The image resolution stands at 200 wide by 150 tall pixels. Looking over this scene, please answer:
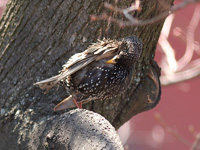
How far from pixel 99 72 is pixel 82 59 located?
24 cm

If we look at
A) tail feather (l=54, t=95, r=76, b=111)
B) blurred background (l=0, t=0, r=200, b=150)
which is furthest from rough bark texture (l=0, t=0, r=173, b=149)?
blurred background (l=0, t=0, r=200, b=150)

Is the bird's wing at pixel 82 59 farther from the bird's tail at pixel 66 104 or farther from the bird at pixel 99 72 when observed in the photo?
the bird's tail at pixel 66 104

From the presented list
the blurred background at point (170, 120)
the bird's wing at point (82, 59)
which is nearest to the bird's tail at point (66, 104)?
the bird's wing at point (82, 59)

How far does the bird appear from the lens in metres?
3.74

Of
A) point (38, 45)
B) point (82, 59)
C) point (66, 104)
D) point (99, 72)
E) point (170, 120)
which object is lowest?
point (170, 120)

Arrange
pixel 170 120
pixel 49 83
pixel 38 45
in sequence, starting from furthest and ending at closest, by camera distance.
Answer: pixel 170 120
pixel 38 45
pixel 49 83

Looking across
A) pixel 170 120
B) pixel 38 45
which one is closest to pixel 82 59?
pixel 38 45

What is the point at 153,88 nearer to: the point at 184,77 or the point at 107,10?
the point at 107,10

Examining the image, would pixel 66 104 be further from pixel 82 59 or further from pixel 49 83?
pixel 82 59

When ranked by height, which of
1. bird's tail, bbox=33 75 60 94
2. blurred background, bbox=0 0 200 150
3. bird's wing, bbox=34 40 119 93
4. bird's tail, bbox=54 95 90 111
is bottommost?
blurred background, bbox=0 0 200 150

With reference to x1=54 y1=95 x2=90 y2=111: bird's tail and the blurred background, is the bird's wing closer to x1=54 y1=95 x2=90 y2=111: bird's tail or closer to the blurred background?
x1=54 y1=95 x2=90 y2=111: bird's tail

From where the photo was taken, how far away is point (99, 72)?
12.8 feet

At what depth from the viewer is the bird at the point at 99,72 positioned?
374 centimetres

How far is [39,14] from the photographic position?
12.5ft
